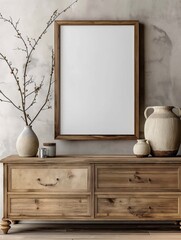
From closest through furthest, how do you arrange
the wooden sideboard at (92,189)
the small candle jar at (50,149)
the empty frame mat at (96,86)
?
the wooden sideboard at (92,189) < the small candle jar at (50,149) < the empty frame mat at (96,86)

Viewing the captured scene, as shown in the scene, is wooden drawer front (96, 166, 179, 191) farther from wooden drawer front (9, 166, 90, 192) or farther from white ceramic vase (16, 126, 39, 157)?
white ceramic vase (16, 126, 39, 157)

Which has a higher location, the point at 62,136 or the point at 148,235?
the point at 62,136

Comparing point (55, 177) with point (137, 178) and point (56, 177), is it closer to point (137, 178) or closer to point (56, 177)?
point (56, 177)

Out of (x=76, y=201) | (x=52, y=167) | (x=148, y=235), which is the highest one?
(x=52, y=167)

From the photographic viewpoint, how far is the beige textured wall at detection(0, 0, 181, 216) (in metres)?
3.68

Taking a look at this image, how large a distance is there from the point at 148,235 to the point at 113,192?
383 mm

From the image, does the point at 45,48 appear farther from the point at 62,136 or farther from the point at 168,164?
the point at 168,164

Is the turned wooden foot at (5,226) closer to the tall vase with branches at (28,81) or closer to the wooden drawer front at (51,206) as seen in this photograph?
the wooden drawer front at (51,206)

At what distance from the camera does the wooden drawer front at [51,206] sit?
10.8 ft

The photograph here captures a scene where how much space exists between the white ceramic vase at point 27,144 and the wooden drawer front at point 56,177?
157mm

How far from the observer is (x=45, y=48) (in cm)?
369

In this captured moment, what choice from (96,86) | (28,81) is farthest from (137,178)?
(28,81)

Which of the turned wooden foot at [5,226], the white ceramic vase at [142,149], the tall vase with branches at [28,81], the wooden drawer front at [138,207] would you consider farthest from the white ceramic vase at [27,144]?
the white ceramic vase at [142,149]

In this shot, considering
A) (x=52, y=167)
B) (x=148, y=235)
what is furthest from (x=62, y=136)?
(x=148, y=235)
